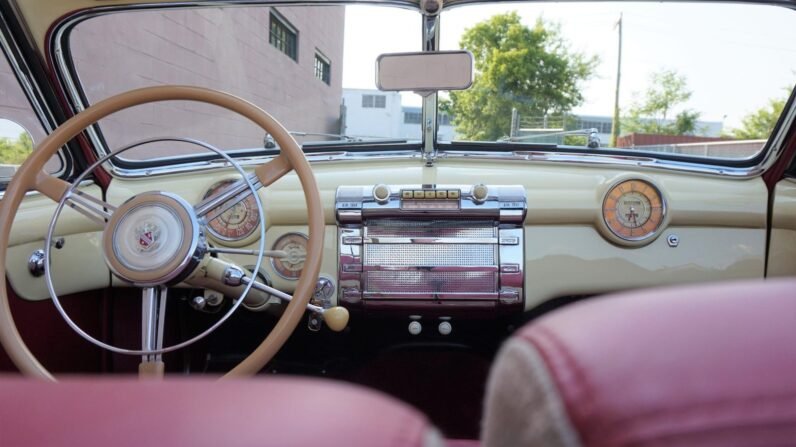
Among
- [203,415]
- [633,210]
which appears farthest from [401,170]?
[203,415]

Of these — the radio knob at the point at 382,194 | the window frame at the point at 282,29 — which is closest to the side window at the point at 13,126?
the window frame at the point at 282,29

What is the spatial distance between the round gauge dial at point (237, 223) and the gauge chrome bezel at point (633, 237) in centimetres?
127

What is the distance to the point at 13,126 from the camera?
2.40m

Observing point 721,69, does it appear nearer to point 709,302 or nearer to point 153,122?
point 153,122

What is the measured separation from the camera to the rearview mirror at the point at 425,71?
7.51ft

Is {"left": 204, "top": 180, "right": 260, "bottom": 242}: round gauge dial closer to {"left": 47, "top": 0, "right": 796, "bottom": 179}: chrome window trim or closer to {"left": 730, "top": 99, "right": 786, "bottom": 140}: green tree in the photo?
{"left": 47, "top": 0, "right": 796, "bottom": 179}: chrome window trim

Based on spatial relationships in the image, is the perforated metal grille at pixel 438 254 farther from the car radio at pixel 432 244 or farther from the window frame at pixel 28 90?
the window frame at pixel 28 90

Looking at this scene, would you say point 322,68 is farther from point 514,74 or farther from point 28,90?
point 28,90

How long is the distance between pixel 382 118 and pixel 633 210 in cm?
104

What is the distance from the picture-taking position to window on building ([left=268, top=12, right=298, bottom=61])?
255cm

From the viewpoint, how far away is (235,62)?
268 cm

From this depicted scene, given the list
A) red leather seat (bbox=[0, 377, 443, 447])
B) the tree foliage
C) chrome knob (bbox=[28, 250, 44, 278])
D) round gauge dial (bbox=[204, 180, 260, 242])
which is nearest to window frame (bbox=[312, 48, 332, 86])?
round gauge dial (bbox=[204, 180, 260, 242])

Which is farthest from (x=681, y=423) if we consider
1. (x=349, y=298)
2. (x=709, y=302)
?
(x=349, y=298)

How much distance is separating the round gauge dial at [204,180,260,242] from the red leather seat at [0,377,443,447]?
1.87 metres
